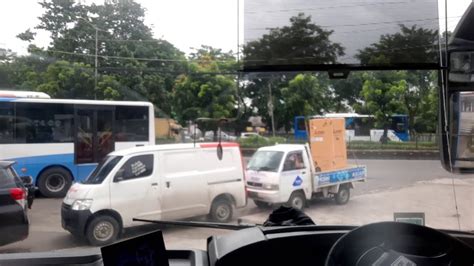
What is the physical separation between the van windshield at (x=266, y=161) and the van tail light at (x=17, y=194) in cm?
175

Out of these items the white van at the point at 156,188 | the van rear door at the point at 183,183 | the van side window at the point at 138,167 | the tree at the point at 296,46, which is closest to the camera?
the tree at the point at 296,46

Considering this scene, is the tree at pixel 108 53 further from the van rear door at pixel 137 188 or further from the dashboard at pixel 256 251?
the dashboard at pixel 256 251

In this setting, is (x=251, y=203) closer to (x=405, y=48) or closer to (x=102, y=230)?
(x=102, y=230)


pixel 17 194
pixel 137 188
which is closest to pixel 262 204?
pixel 137 188

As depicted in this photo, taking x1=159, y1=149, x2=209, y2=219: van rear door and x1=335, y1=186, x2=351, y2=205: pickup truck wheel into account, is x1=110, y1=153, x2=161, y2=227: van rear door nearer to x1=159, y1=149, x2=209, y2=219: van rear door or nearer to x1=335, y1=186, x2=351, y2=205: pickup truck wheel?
x1=159, y1=149, x2=209, y2=219: van rear door

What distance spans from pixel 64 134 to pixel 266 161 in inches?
99.1

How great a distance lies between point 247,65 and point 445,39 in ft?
3.15

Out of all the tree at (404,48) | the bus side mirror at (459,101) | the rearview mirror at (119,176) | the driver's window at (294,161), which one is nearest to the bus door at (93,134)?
the rearview mirror at (119,176)

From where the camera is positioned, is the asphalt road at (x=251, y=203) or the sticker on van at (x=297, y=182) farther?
the sticker on van at (x=297, y=182)

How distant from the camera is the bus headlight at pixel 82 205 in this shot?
12.2ft

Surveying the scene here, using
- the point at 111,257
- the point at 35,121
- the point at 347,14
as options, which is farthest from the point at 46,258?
the point at 35,121

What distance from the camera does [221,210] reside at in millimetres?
3785

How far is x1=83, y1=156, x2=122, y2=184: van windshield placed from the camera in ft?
12.8

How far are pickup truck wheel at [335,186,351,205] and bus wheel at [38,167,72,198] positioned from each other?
2.33 meters
